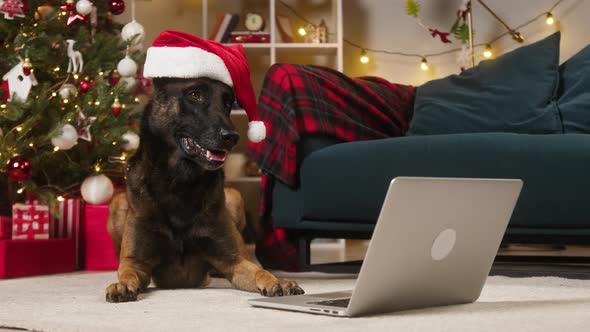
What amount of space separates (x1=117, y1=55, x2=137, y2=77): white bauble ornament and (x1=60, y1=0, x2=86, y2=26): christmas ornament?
25 cm

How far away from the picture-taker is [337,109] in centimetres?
282

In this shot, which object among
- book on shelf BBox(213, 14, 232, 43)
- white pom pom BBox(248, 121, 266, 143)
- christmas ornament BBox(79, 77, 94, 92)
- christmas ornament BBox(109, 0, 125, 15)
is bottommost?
white pom pom BBox(248, 121, 266, 143)

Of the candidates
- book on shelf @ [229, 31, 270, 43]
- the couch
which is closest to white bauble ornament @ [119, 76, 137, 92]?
the couch

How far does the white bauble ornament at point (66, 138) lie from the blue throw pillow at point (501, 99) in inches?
47.7

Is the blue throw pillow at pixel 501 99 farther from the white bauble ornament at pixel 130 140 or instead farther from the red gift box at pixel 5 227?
the red gift box at pixel 5 227

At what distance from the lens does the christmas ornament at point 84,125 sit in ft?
9.93

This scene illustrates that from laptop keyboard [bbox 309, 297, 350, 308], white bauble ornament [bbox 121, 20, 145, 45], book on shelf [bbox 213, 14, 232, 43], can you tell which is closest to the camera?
laptop keyboard [bbox 309, 297, 350, 308]

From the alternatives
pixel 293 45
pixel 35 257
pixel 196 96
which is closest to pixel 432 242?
pixel 196 96

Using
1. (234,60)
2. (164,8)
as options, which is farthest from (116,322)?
(164,8)

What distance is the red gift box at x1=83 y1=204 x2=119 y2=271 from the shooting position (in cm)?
308

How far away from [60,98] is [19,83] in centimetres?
27

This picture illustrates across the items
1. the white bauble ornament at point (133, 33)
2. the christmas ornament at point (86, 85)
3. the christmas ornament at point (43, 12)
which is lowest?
the christmas ornament at point (86, 85)

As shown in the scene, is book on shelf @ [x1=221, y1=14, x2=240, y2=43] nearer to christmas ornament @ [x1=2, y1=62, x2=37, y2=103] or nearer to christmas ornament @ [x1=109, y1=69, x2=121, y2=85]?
christmas ornament @ [x1=109, y1=69, x2=121, y2=85]

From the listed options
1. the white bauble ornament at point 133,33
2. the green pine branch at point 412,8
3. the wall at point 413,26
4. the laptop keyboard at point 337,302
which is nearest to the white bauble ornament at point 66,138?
the white bauble ornament at point 133,33
